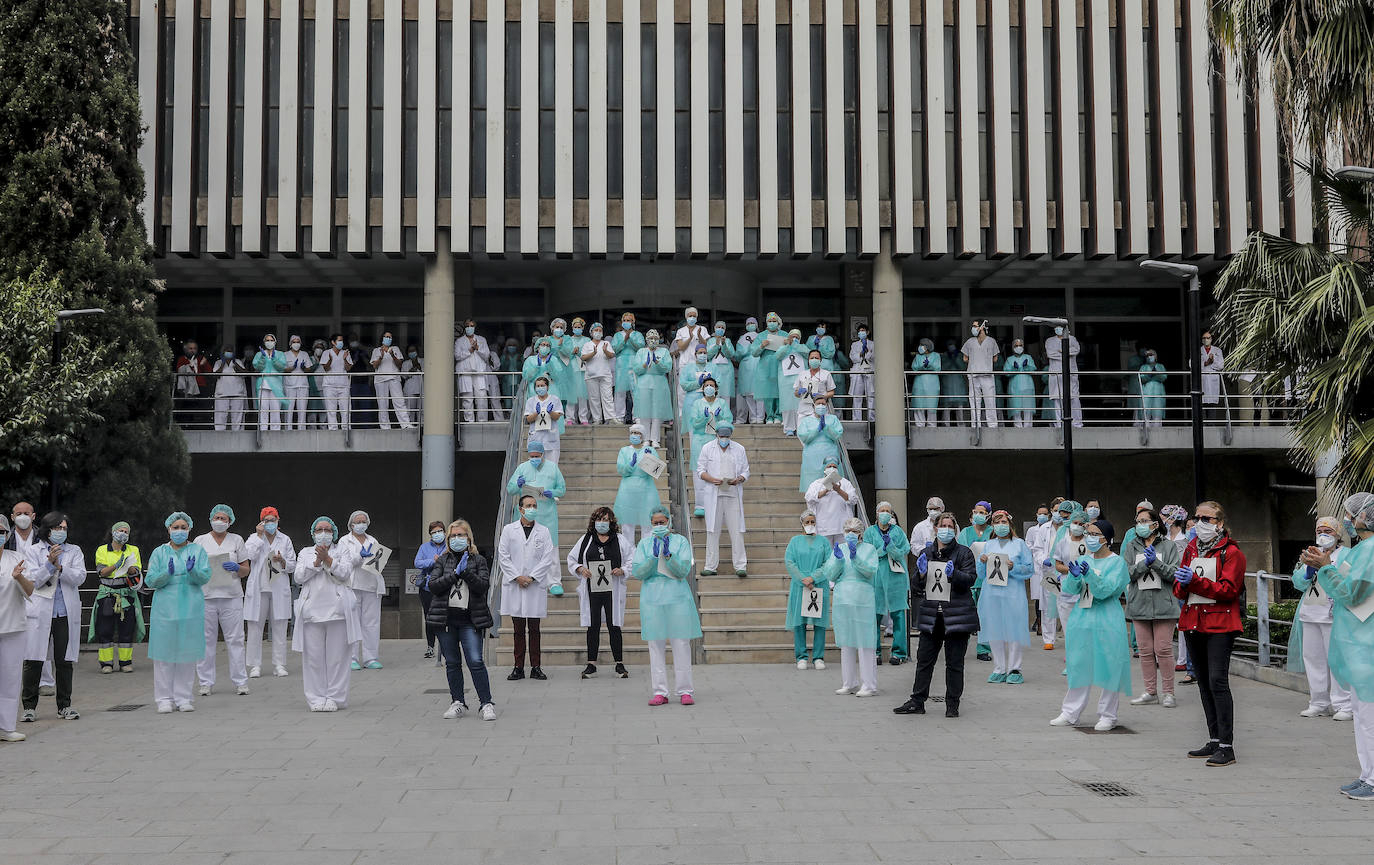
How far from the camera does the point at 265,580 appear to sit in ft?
51.1

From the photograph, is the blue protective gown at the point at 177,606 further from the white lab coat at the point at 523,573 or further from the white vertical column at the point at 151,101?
the white vertical column at the point at 151,101

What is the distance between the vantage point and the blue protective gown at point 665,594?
40.0 ft

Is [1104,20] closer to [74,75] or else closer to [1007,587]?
[1007,587]

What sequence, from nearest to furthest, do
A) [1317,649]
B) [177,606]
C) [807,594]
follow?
[1317,649], [177,606], [807,594]

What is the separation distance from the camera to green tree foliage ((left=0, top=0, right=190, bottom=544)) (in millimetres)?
19266

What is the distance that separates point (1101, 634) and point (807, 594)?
4.58 metres

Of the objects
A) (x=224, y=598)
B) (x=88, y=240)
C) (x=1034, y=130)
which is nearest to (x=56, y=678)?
(x=224, y=598)

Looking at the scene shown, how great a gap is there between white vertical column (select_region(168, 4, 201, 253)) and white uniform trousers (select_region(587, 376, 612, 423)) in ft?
28.7

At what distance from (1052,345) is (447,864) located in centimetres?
2142

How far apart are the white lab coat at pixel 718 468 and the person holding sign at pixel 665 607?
14.7 feet

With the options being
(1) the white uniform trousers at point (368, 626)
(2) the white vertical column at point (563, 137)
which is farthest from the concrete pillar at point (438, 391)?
(1) the white uniform trousers at point (368, 626)

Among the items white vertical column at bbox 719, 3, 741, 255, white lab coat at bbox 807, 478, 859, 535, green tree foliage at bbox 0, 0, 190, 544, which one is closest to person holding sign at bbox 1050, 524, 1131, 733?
white lab coat at bbox 807, 478, 859, 535

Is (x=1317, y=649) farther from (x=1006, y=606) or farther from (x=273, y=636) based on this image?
(x=273, y=636)

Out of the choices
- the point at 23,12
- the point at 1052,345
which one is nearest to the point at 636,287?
the point at 1052,345
